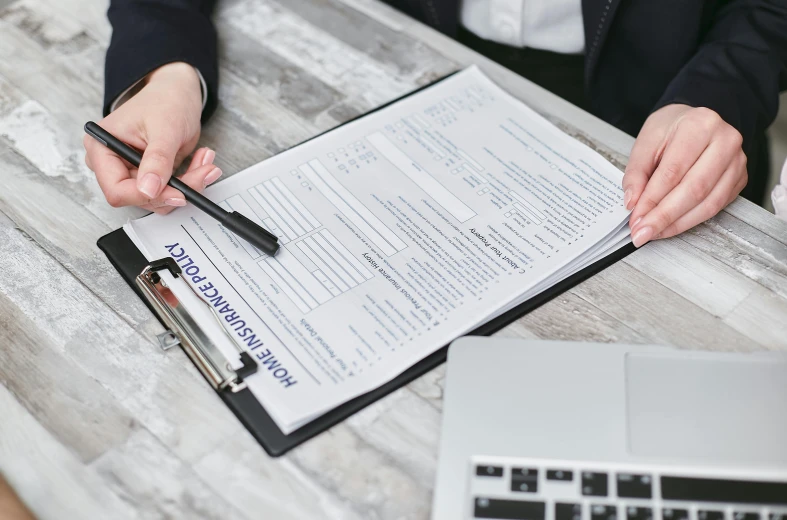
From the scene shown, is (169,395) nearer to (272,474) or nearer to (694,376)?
(272,474)

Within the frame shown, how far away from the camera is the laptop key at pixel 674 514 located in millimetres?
433

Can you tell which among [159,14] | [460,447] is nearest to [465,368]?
[460,447]

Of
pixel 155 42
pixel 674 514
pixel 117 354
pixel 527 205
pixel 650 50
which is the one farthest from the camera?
pixel 650 50

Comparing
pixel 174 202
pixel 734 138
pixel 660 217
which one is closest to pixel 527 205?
pixel 660 217

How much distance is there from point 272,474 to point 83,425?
0.15 metres

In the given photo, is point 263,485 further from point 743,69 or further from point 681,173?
point 743,69

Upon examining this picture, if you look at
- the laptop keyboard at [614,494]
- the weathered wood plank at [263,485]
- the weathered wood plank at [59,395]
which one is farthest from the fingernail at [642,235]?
the weathered wood plank at [59,395]

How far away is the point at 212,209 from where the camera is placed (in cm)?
62

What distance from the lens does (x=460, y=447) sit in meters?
0.49

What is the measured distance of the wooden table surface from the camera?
1.59 ft

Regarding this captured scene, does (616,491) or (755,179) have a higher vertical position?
(616,491)

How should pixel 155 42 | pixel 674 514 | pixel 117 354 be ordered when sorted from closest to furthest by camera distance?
pixel 674 514, pixel 117 354, pixel 155 42

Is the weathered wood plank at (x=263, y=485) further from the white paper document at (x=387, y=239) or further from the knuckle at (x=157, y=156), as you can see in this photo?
the knuckle at (x=157, y=156)

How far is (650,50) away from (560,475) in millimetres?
634
